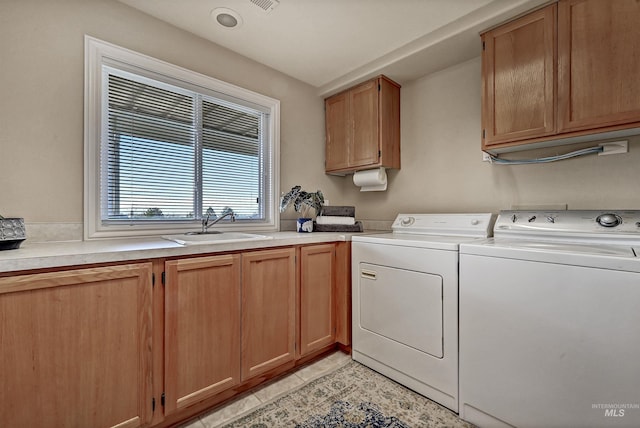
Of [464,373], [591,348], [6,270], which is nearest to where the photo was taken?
[6,270]

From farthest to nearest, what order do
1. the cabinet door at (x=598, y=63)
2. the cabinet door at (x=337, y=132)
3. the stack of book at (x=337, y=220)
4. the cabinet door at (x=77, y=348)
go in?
the cabinet door at (x=337, y=132)
the stack of book at (x=337, y=220)
the cabinet door at (x=598, y=63)
the cabinet door at (x=77, y=348)

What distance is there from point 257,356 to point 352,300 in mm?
784

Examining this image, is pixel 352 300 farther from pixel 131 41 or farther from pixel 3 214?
pixel 131 41

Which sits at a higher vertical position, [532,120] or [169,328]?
[532,120]

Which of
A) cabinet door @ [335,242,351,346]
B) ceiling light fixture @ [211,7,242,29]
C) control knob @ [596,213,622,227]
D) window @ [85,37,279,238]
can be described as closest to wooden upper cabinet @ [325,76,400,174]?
window @ [85,37,279,238]

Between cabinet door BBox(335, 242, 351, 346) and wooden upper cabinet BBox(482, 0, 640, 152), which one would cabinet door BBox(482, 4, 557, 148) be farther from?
cabinet door BBox(335, 242, 351, 346)

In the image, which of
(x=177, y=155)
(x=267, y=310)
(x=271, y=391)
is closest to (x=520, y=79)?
(x=267, y=310)

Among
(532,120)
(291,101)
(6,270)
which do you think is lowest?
(6,270)

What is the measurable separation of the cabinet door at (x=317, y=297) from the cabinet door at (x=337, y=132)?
40.9 inches

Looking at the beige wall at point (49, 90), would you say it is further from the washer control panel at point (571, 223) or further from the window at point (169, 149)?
the washer control panel at point (571, 223)

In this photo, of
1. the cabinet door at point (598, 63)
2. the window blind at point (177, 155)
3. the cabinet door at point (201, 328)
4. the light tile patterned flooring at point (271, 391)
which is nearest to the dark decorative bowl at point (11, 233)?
the window blind at point (177, 155)

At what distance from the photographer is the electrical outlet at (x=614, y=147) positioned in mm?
Result: 1581

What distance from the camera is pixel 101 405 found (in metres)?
1.20

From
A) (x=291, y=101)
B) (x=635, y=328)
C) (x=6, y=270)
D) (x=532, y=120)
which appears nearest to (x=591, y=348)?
(x=635, y=328)
